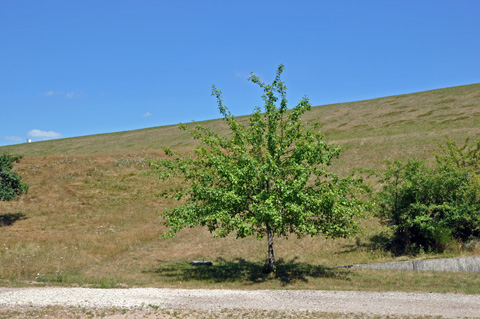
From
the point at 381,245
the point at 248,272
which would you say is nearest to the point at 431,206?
the point at 381,245

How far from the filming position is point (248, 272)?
24359 mm

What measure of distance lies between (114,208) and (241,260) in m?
20.8

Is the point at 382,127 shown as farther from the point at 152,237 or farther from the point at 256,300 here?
the point at 256,300

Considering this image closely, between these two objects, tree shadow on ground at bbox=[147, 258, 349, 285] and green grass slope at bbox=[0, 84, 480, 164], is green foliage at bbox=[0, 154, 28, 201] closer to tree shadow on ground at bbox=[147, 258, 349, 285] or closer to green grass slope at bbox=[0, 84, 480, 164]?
tree shadow on ground at bbox=[147, 258, 349, 285]

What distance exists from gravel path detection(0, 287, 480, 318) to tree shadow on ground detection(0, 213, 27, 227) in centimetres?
2298

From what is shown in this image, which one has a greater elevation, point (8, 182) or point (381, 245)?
point (8, 182)

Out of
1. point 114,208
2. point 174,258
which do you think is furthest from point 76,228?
point 174,258

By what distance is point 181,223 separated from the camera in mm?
21938

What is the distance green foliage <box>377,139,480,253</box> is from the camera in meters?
25.2

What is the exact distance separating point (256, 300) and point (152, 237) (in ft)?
67.8

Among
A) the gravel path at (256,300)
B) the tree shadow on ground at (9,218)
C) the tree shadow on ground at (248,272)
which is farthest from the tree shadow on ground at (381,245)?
the tree shadow on ground at (9,218)

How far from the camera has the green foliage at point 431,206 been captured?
82.8 feet

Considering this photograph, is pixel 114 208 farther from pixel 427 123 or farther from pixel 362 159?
pixel 427 123

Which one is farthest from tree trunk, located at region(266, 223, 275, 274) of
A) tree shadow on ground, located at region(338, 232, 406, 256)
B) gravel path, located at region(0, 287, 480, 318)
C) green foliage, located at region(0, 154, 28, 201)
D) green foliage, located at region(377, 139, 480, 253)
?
green foliage, located at region(0, 154, 28, 201)
